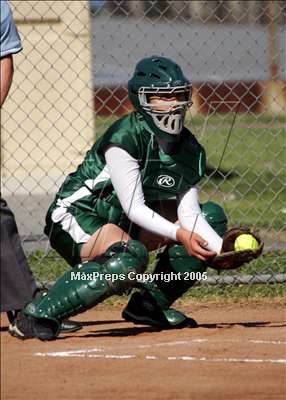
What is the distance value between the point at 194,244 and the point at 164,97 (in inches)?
26.5

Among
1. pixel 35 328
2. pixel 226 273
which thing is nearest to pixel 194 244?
pixel 35 328

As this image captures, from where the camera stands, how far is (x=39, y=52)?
10.7 metres

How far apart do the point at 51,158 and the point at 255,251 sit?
5.51 meters

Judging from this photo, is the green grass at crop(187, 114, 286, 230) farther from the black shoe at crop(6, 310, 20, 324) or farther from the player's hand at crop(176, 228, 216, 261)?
the black shoe at crop(6, 310, 20, 324)

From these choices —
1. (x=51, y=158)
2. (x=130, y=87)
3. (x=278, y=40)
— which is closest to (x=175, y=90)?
(x=130, y=87)

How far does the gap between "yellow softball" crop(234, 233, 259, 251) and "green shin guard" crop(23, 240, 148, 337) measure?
Result: 0.40m

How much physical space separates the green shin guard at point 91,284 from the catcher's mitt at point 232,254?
1.06 ft

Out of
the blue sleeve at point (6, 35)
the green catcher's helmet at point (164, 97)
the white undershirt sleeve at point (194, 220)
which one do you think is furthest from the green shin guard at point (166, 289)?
the blue sleeve at point (6, 35)

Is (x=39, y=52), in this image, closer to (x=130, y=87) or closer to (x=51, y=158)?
(x=51, y=158)

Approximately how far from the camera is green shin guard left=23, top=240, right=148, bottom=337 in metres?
5.23

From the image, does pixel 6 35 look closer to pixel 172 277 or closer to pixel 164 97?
pixel 164 97

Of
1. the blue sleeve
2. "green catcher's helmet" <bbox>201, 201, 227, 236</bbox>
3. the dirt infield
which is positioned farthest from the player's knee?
the blue sleeve

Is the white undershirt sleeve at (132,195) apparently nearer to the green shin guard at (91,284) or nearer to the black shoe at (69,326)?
the green shin guard at (91,284)

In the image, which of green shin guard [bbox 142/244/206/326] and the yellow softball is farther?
green shin guard [bbox 142/244/206/326]
